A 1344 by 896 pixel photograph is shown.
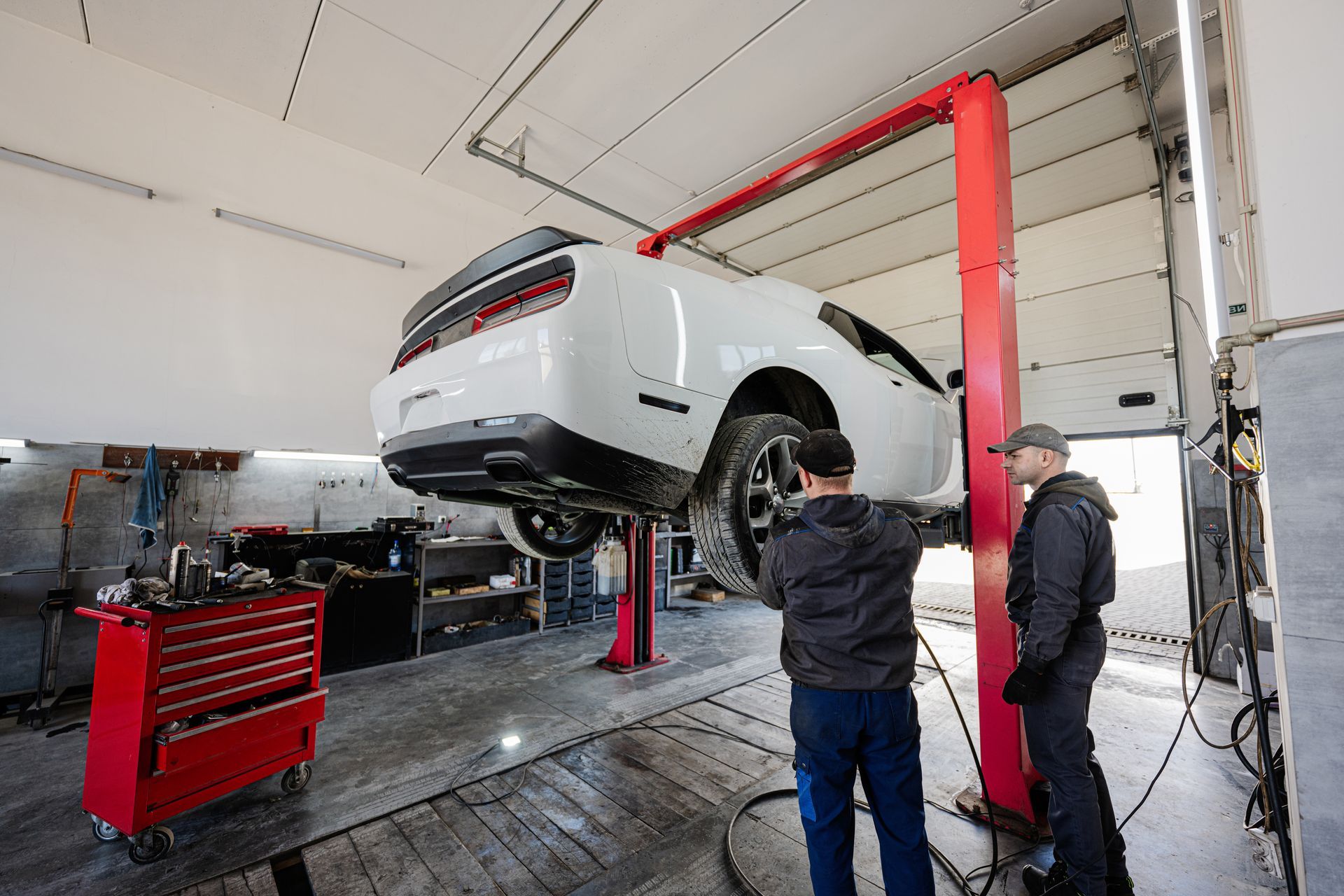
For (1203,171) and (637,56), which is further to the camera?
(637,56)

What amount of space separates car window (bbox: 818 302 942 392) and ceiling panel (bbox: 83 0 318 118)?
12.4 ft

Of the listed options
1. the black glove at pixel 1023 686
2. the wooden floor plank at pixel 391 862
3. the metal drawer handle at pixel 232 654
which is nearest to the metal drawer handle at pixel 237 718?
the metal drawer handle at pixel 232 654

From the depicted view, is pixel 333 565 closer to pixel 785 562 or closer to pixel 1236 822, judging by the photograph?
pixel 785 562

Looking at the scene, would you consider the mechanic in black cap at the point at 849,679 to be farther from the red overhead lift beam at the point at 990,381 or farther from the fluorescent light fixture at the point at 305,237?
the fluorescent light fixture at the point at 305,237


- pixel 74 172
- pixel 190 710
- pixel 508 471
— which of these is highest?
pixel 74 172

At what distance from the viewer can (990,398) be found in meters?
2.35

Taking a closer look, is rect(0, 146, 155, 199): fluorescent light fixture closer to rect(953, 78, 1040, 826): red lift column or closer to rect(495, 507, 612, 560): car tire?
rect(495, 507, 612, 560): car tire

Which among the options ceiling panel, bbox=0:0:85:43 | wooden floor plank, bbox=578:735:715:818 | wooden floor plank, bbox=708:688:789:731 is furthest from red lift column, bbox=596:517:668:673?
ceiling panel, bbox=0:0:85:43

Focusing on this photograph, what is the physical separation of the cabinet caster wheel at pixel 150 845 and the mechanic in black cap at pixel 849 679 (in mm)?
2420

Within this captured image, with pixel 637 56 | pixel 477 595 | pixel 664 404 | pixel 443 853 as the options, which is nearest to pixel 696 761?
pixel 443 853

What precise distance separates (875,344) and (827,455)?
5.40ft

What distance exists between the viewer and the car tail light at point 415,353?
6.27ft

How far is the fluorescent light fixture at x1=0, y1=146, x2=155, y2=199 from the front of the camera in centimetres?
343

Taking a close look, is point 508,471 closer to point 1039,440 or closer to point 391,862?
point 391,862
